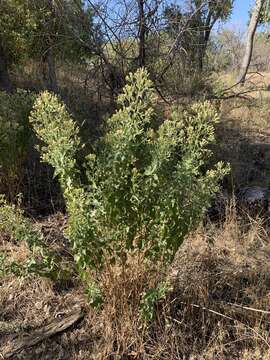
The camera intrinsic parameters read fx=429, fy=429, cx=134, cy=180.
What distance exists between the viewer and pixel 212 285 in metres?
2.80

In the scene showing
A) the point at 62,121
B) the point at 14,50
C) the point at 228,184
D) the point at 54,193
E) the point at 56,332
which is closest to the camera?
the point at 62,121

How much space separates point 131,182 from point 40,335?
106cm

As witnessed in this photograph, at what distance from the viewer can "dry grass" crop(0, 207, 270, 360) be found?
2.39m

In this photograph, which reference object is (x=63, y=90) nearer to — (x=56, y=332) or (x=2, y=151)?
(x=2, y=151)

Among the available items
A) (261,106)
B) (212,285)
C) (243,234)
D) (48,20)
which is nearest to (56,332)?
(212,285)

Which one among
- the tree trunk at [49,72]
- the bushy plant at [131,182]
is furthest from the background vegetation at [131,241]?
the tree trunk at [49,72]

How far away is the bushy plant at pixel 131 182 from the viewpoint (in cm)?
219

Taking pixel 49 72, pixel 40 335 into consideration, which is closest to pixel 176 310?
pixel 40 335

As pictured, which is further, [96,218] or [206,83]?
[206,83]

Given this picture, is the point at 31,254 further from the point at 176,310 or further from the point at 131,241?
the point at 176,310

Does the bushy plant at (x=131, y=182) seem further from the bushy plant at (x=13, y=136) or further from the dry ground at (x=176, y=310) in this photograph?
the bushy plant at (x=13, y=136)

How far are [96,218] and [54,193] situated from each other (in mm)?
2082

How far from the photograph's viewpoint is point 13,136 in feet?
11.9

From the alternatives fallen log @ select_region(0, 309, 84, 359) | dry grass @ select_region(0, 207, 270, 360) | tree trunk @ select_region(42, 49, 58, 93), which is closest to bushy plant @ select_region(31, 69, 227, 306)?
dry grass @ select_region(0, 207, 270, 360)
